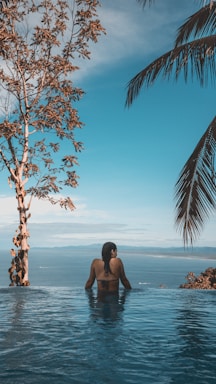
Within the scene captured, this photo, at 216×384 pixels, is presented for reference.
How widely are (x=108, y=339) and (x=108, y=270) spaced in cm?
351

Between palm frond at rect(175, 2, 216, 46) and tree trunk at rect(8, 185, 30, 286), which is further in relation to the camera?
tree trunk at rect(8, 185, 30, 286)

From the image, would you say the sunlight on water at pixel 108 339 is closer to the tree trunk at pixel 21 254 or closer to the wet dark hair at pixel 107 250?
the wet dark hair at pixel 107 250

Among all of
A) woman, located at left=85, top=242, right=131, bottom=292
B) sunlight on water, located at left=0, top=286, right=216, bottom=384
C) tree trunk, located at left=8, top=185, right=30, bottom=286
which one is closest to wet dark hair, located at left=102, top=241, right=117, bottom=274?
woman, located at left=85, top=242, right=131, bottom=292

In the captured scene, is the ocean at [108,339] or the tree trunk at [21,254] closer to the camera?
the ocean at [108,339]

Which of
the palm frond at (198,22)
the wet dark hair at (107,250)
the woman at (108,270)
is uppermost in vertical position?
the palm frond at (198,22)

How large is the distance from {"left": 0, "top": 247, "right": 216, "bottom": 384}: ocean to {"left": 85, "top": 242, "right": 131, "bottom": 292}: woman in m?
0.32

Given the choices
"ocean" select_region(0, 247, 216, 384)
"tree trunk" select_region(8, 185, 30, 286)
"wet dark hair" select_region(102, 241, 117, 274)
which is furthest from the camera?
"tree trunk" select_region(8, 185, 30, 286)

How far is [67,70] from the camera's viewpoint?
781 inches

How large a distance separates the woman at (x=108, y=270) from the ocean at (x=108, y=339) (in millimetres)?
315

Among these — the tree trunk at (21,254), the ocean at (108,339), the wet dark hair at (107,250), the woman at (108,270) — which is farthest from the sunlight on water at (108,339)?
the tree trunk at (21,254)

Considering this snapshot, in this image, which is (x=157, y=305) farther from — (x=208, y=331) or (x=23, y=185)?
(x=23, y=185)

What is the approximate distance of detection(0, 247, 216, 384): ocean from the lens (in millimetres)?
5688

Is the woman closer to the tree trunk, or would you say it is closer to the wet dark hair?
the wet dark hair

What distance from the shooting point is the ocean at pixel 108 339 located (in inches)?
224
